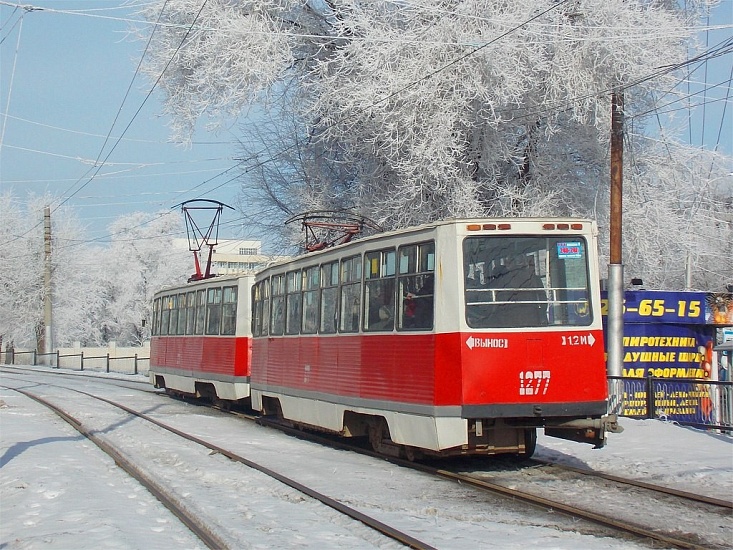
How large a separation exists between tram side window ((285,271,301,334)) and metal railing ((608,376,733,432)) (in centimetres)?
579

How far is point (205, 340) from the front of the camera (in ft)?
73.8

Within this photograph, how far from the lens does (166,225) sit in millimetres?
79375

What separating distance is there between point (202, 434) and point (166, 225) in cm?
6502

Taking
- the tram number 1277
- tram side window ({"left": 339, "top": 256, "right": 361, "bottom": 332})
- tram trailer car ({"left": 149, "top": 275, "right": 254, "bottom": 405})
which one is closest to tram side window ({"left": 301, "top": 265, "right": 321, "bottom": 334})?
tram side window ({"left": 339, "top": 256, "right": 361, "bottom": 332})

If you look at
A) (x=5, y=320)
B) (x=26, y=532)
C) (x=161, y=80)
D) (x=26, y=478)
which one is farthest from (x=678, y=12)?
(x=5, y=320)

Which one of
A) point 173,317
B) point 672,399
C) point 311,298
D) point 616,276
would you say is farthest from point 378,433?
point 173,317

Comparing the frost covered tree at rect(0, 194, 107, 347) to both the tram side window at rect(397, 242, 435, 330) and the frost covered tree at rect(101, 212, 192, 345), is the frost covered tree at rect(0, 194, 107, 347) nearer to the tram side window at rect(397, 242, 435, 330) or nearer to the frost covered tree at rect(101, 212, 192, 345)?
the frost covered tree at rect(101, 212, 192, 345)

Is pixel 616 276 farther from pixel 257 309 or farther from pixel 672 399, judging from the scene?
pixel 257 309

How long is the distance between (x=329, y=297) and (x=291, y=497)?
476 cm

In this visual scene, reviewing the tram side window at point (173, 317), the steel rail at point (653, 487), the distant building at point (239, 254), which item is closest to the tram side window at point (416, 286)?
the steel rail at point (653, 487)

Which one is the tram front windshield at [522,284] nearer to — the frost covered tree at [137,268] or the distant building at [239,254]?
the distant building at [239,254]

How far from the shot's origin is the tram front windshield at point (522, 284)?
10742mm

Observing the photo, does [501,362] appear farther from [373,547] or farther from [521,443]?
[373,547]

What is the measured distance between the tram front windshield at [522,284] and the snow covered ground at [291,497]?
6.61 feet
